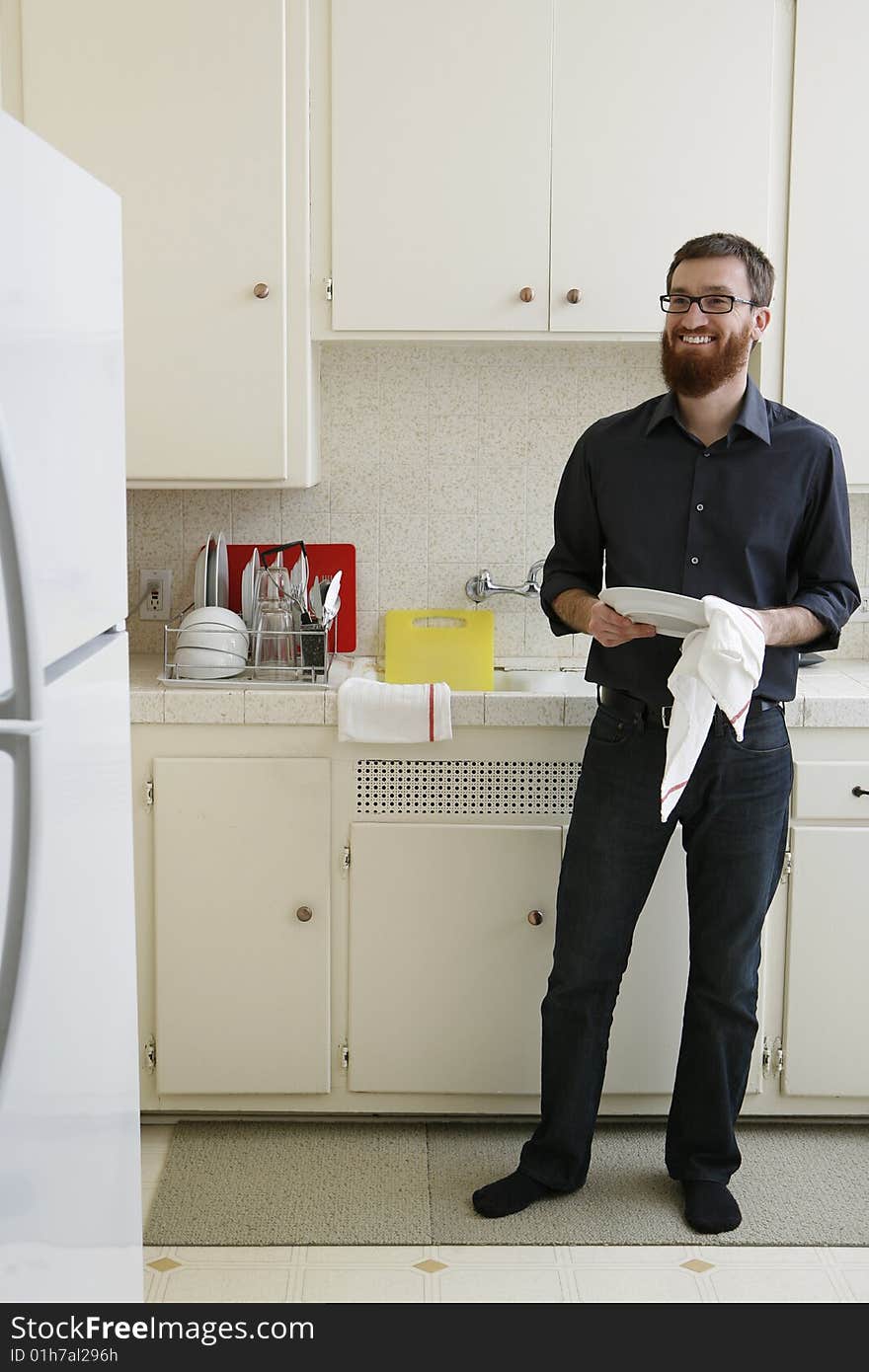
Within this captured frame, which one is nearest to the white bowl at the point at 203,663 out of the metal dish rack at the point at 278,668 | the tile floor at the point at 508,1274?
the metal dish rack at the point at 278,668

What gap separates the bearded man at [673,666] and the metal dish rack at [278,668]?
47cm

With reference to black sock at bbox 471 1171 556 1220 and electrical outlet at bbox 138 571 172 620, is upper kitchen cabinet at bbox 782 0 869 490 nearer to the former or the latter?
electrical outlet at bbox 138 571 172 620

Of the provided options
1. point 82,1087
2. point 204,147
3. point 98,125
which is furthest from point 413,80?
point 82,1087

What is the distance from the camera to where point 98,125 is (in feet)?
8.82

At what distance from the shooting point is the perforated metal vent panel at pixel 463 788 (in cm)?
268

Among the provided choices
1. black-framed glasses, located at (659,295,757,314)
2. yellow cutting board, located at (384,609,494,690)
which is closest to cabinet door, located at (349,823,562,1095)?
yellow cutting board, located at (384,609,494,690)

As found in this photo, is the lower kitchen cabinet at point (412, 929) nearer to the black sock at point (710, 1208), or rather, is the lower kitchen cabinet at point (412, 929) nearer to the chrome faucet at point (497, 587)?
the black sock at point (710, 1208)

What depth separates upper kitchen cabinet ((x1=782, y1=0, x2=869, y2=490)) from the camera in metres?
2.72

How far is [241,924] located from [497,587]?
3.17 ft

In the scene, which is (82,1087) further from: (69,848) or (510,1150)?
(510,1150)

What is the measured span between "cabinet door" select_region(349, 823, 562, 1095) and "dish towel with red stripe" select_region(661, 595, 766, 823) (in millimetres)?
Answer: 521

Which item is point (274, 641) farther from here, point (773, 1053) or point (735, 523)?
point (773, 1053)

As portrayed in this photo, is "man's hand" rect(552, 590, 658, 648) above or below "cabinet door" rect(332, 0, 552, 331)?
below
